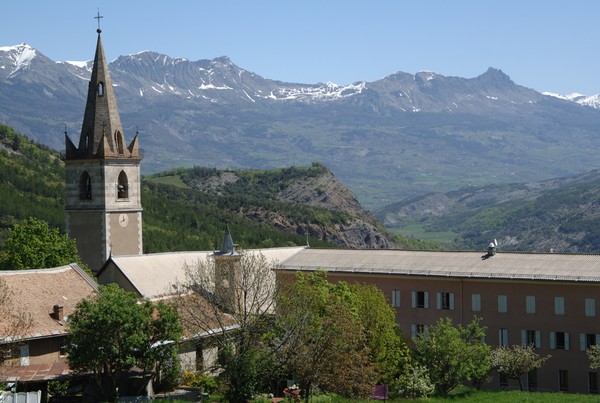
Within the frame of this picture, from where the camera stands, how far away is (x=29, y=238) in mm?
66375

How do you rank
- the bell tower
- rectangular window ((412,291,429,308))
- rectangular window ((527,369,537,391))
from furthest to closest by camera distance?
rectangular window ((412,291,429,308)), rectangular window ((527,369,537,391)), the bell tower

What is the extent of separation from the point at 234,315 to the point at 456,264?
24.4m

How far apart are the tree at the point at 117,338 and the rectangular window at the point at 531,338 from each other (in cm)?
2588

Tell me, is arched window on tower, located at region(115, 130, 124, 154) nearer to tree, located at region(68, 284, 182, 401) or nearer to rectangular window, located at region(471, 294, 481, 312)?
tree, located at region(68, 284, 182, 401)

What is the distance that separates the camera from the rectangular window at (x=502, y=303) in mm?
69438

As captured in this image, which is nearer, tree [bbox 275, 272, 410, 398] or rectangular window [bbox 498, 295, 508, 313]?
tree [bbox 275, 272, 410, 398]

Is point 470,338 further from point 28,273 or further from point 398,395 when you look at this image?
point 28,273

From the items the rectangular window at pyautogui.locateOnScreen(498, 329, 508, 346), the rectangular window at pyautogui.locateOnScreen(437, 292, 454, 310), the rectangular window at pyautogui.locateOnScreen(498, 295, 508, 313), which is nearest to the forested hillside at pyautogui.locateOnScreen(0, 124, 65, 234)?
the rectangular window at pyautogui.locateOnScreen(437, 292, 454, 310)

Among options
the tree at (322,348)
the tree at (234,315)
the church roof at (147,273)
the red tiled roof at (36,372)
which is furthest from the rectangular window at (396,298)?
the red tiled roof at (36,372)

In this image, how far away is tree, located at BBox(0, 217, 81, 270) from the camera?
64688 millimetres

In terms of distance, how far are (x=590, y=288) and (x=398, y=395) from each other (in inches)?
607

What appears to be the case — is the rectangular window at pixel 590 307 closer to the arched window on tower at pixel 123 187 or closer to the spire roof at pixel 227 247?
the spire roof at pixel 227 247

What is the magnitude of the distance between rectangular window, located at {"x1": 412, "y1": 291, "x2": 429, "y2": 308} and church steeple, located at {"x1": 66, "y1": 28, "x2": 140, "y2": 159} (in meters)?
20.1

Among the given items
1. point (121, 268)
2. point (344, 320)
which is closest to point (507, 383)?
point (344, 320)
